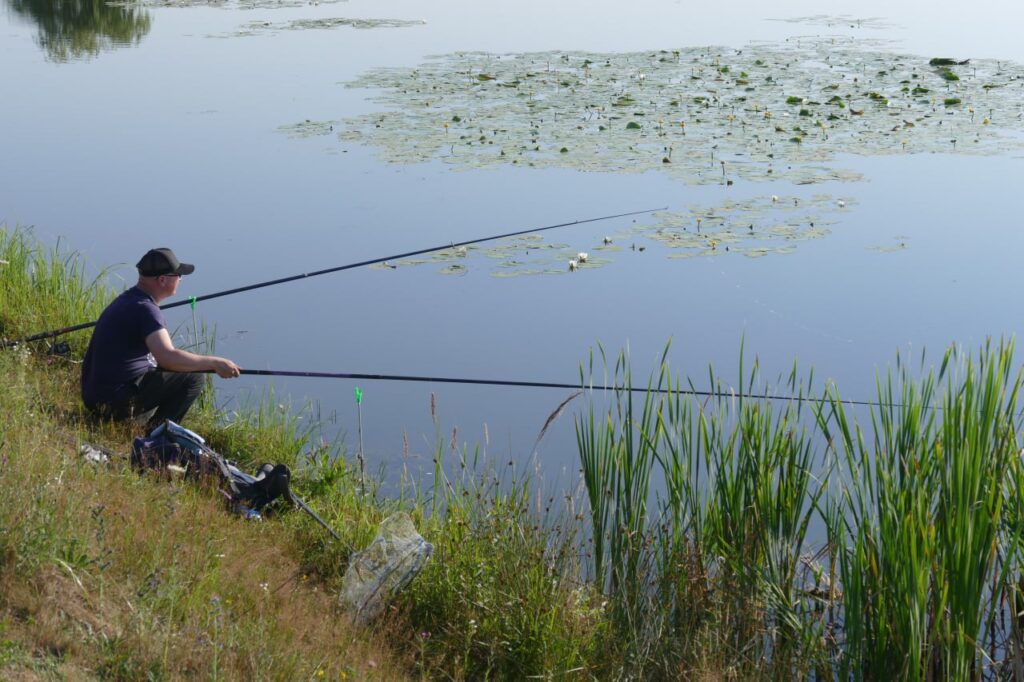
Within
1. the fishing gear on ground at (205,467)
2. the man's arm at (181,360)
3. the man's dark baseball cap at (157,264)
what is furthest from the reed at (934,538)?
the man's dark baseball cap at (157,264)

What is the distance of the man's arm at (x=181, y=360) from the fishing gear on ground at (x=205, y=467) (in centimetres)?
43

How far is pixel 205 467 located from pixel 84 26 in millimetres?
17051

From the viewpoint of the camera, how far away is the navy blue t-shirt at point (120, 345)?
5270 millimetres

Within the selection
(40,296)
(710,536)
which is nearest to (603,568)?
(710,536)

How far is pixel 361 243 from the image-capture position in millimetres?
8875

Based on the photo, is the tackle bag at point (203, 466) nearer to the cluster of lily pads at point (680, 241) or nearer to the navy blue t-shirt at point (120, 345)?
the navy blue t-shirt at point (120, 345)

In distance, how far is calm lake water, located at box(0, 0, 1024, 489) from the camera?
6848mm

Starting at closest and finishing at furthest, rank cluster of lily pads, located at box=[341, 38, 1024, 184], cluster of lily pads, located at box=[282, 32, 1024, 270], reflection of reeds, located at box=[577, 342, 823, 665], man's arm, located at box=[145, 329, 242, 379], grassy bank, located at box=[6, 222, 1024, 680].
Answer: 1. grassy bank, located at box=[6, 222, 1024, 680]
2. reflection of reeds, located at box=[577, 342, 823, 665]
3. man's arm, located at box=[145, 329, 242, 379]
4. cluster of lily pads, located at box=[282, 32, 1024, 270]
5. cluster of lily pads, located at box=[341, 38, 1024, 184]

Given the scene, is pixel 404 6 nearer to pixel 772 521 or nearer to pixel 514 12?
pixel 514 12

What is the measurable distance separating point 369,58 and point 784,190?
8050 mm

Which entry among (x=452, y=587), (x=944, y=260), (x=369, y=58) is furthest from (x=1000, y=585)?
(x=369, y=58)

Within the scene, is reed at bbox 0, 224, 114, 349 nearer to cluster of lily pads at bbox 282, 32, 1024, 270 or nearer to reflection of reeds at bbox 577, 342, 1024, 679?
cluster of lily pads at bbox 282, 32, 1024, 270

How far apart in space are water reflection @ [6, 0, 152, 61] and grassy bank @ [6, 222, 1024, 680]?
14754mm

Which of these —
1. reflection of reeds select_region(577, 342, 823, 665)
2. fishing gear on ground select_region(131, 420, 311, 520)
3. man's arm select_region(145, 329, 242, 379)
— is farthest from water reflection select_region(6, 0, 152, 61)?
reflection of reeds select_region(577, 342, 823, 665)
